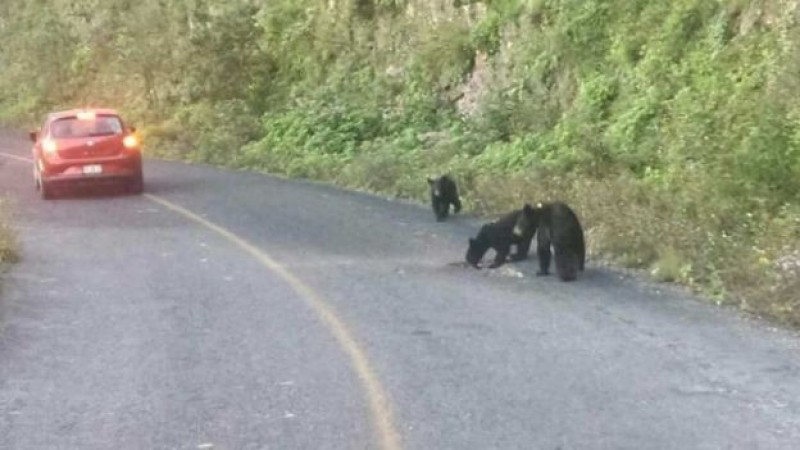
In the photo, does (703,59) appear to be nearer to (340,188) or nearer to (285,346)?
(340,188)

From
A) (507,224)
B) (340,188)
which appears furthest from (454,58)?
(507,224)

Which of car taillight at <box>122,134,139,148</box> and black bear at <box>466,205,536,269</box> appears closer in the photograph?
black bear at <box>466,205,536,269</box>

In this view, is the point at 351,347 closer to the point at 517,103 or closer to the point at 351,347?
the point at 351,347

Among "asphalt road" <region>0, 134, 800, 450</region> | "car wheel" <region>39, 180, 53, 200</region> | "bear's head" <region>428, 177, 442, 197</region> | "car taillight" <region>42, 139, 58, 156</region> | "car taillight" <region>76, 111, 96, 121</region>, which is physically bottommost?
"car wheel" <region>39, 180, 53, 200</region>

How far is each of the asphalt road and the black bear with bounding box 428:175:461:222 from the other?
1.97 metres

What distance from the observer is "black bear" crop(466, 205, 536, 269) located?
49.2ft

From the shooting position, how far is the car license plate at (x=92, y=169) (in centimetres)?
2478

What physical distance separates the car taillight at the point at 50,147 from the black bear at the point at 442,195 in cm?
796

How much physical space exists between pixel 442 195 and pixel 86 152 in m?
7.87

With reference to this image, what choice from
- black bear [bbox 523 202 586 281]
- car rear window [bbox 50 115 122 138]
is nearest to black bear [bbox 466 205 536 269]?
black bear [bbox 523 202 586 281]

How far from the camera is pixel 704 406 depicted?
8.81 m

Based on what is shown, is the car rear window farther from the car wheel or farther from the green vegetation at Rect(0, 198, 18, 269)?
the green vegetation at Rect(0, 198, 18, 269)

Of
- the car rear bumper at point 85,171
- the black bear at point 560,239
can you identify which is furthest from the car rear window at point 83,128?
the black bear at point 560,239

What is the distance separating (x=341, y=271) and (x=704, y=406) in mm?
6759
